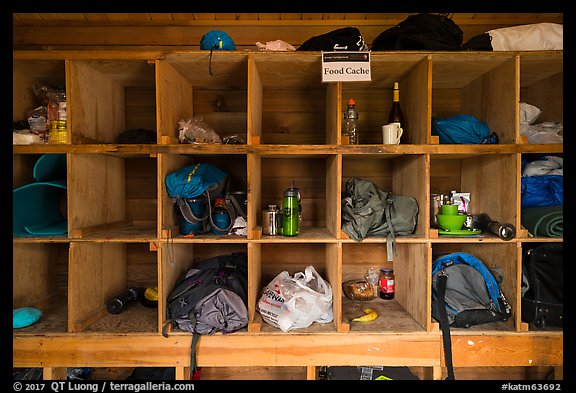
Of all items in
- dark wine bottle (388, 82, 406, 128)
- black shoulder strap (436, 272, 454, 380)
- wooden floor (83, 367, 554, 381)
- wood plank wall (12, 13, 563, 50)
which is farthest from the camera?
wooden floor (83, 367, 554, 381)

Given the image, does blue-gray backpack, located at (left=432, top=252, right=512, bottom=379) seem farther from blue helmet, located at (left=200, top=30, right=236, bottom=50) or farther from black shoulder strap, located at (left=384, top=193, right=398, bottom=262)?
blue helmet, located at (left=200, top=30, right=236, bottom=50)

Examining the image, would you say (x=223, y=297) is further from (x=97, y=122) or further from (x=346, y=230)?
(x=97, y=122)

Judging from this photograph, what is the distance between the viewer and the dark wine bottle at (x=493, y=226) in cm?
157

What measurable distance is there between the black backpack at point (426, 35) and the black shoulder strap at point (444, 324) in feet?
3.76

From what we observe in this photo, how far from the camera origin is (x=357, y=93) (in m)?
2.06

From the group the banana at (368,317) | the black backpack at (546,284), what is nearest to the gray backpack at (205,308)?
the banana at (368,317)

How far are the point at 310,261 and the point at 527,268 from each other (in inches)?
44.8

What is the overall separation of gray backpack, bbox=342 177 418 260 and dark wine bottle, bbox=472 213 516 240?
1.26 feet

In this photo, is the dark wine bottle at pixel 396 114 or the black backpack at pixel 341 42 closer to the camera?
the black backpack at pixel 341 42

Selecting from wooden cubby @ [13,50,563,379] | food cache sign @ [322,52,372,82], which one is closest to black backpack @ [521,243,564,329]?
wooden cubby @ [13,50,563,379]

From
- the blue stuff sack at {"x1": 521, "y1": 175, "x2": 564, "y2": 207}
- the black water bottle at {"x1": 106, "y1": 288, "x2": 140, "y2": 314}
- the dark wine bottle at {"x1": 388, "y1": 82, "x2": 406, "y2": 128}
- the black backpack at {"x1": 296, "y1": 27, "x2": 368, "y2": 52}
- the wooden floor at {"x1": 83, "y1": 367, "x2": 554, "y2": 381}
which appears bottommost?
the wooden floor at {"x1": 83, "y1": 367, "x2": 554, "y2": 381}

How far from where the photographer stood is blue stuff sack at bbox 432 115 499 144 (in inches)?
66.0

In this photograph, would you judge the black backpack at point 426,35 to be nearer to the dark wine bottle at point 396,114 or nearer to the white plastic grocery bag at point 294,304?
the dark wine bottle at point 396,114
